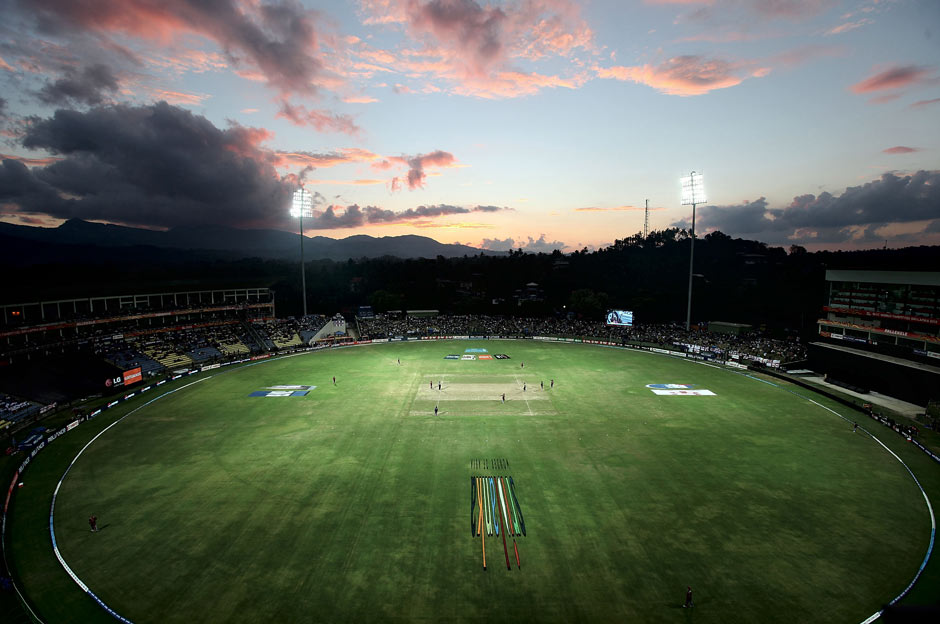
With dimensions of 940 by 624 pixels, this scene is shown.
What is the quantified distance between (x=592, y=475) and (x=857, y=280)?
50367mm

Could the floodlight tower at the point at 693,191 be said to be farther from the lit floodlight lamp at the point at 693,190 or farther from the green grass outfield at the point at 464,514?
the green grass outfield at the point at 464,514

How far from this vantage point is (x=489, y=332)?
90.2 m

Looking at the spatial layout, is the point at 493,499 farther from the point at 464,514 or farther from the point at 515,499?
the point at 464,514

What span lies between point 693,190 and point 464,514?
206 ft

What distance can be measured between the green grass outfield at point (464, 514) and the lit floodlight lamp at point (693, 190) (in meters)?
34.9

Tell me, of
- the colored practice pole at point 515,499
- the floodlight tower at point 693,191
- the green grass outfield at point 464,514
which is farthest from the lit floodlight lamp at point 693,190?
the colored practice pole at point 515,499

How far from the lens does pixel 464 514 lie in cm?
2544

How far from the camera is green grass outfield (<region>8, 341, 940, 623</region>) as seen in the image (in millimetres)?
19375


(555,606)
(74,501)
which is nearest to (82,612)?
(74,501)

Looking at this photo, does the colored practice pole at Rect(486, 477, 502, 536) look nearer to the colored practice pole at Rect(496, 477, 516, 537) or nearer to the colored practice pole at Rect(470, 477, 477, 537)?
the colored practice pole at Rect(496, 477, 516, 537)

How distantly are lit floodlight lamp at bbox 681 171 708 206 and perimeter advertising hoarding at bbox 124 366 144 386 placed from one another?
7574 cm

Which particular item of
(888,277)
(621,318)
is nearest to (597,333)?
(621,318)

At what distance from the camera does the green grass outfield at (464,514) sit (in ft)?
63.6

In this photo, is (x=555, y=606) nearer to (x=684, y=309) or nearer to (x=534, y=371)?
(x=534, y=371)
